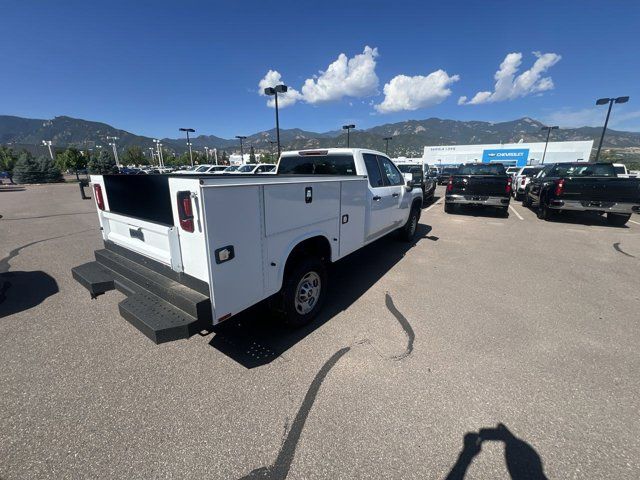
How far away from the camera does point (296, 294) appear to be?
10.7ft

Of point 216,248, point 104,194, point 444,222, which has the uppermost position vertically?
point 104,194

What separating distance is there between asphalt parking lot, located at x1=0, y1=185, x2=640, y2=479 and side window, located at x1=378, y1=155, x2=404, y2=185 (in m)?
2.02

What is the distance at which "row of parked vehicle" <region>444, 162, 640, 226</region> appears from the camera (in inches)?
333

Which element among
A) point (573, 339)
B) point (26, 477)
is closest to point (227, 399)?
point (26, 477)

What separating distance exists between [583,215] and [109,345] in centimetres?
1536

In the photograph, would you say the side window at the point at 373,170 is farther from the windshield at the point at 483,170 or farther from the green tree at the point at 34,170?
the green tree at the point at 34,170

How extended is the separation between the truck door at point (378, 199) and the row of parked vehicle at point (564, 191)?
6.33 meters

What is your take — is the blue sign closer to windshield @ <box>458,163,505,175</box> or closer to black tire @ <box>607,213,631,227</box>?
windshield @ <box>458,163,505,175</box>

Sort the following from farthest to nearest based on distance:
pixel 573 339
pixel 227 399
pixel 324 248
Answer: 1. pixel 324 248
2. pixel 573 339
3. pixel 227 399

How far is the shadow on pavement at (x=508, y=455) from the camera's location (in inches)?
73.8

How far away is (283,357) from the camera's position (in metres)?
2.98

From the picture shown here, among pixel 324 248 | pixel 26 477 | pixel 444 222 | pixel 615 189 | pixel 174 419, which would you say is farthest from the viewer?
pixel 444 222

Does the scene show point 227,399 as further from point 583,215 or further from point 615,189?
point 583,215

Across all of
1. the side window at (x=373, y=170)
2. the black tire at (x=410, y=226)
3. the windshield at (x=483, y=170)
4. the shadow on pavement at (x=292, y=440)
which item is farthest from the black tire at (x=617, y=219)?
the shadow on pavement at (x=292, y=440)
